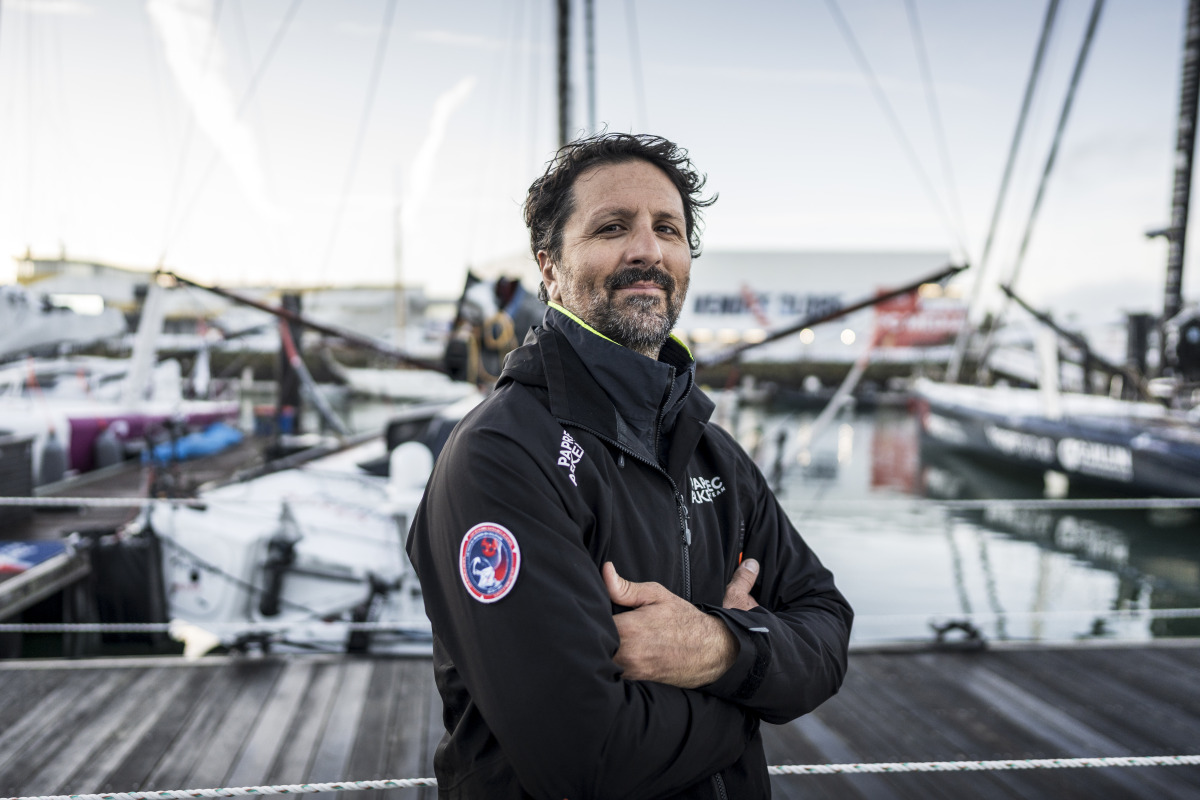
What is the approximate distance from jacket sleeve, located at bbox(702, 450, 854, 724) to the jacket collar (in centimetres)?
31

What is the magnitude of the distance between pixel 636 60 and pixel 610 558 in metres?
8.47

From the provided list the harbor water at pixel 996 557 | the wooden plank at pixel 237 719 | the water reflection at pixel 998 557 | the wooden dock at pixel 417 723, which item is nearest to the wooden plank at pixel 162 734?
the wooden dock at pixel 417 723

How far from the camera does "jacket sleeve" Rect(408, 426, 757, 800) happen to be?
995 millimetres

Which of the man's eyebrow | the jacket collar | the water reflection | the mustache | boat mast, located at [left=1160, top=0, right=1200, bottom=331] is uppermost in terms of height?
boat mast, located at [left=1160, top=0, right=1200, bottom=331]

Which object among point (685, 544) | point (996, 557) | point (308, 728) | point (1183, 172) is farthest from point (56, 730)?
point (1183, 172)

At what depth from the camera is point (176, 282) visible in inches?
269

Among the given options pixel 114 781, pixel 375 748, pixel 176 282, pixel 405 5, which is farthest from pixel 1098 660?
pixel 405 5

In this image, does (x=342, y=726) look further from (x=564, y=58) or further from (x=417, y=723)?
(x=564, y=58)

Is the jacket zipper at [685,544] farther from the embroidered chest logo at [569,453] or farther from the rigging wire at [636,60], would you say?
the rigging wire at [636,60]

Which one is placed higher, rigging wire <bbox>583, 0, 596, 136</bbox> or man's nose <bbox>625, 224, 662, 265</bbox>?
rigging wire <bbox>583, 0, 596, 136</bbox>

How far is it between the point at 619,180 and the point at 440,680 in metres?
1.00

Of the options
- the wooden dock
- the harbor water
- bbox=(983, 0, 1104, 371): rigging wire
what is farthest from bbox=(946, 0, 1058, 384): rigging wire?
the wooden dock

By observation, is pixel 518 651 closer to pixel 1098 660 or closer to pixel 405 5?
pixel 1098 660

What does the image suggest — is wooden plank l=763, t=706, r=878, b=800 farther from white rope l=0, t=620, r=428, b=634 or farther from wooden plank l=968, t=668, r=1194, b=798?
white rope l=0, t=620, r=428, b=634
